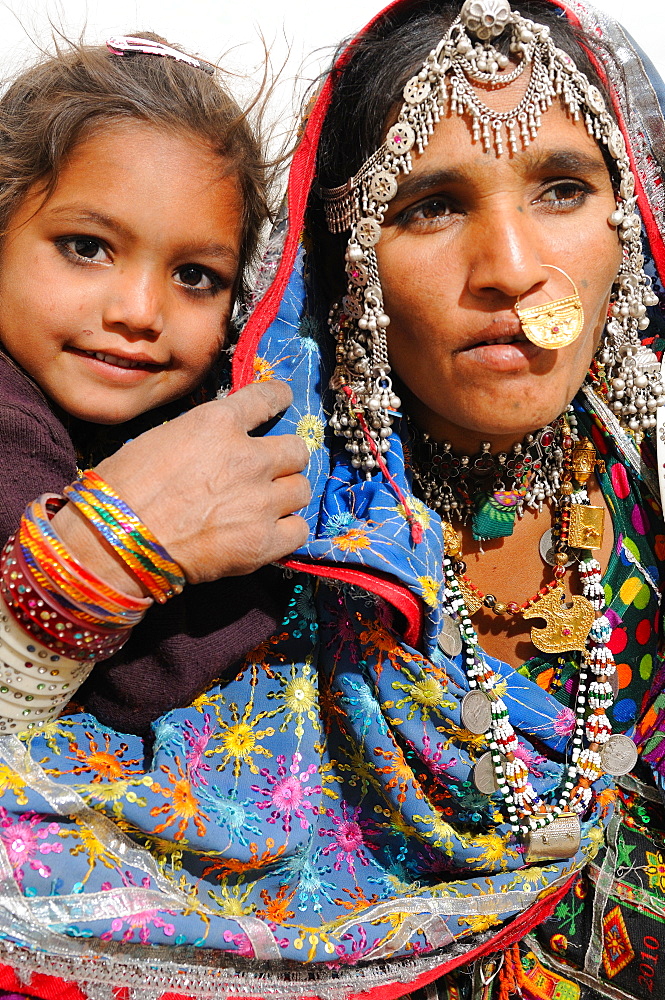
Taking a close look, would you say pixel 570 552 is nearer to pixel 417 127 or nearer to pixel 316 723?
pixel 316 723

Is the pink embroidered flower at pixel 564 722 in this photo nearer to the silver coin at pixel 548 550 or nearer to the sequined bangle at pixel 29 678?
the silver coin at pixel 548 550

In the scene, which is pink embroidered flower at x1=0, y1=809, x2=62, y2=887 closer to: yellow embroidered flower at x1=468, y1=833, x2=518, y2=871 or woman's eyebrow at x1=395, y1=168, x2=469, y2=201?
yellow embroidered flower at x1=468, y1=833, x2=518, y2=871

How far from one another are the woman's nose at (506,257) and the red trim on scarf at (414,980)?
118 cm

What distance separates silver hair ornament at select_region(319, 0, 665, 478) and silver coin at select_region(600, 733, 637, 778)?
627mm

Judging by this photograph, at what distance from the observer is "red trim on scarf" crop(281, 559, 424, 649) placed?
1.44 m

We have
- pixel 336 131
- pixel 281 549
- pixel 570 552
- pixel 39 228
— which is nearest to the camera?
pixel 281 549

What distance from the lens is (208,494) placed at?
1.31 meters

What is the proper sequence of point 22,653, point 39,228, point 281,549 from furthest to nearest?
point 39,228, point 281,549, point 22,653

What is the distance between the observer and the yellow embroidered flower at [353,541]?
1.45m

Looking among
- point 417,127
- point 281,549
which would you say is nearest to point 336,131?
point 417,127

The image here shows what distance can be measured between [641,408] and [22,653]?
1.24 meters

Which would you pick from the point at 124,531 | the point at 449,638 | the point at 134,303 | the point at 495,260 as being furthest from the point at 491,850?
the point at 134,303

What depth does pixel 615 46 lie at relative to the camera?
166 centimetres

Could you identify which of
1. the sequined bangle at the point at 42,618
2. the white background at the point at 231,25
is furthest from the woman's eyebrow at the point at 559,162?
the sequined bangle at the point at 42,618
